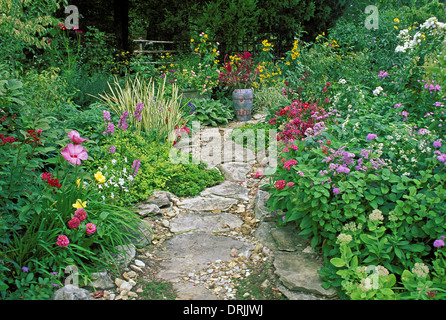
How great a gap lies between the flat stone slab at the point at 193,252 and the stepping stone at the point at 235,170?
1239 millimetres

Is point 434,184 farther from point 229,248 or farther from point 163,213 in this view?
point 163,213

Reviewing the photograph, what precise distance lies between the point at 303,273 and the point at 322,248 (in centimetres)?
21

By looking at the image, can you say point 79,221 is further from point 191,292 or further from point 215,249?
point 215,249

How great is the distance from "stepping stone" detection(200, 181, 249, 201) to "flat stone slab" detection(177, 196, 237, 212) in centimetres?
8

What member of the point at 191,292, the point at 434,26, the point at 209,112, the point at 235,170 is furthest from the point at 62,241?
the point at 209,112

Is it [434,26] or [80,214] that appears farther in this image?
[434,26]

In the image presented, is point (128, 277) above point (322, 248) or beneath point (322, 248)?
beneath

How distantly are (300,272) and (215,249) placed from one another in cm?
74

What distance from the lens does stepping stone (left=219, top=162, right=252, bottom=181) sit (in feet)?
14.1

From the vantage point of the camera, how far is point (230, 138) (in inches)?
215

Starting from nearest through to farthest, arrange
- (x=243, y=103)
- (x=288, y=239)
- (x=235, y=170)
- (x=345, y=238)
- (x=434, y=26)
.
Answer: (x=345, y=238) → (x=288, y=239) → (x=434, y=26) → (x=235, y=170) → (x=243, y=103)

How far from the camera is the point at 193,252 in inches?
113

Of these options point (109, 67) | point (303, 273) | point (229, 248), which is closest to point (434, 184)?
point (303, 273)

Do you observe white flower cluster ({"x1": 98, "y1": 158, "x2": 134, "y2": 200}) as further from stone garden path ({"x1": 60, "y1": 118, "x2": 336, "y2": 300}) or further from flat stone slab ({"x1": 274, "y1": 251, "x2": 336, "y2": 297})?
flat stone slab ({"x1": 274, "y1": 251, "x2": 336, "y2": 297})
